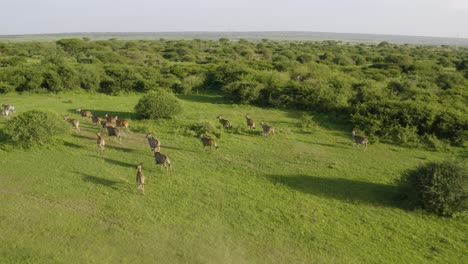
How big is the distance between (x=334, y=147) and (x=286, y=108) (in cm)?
814

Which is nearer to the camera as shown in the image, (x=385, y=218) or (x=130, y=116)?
(x=385, y=218)

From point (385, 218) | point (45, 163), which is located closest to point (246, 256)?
point (385, 218)

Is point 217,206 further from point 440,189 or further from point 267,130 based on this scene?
point 267,130

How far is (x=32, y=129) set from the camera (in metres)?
A: 15.7

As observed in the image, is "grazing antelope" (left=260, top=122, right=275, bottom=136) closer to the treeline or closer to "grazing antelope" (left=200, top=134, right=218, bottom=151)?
"grazing antelope" (left=200, top=134, right=218, bottom=151)

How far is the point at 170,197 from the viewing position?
1211cm

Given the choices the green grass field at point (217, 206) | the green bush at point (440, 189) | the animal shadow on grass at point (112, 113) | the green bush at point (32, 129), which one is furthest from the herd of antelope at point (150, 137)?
the green bush at point (440, 189)

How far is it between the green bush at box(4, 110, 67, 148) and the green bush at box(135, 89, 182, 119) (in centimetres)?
523

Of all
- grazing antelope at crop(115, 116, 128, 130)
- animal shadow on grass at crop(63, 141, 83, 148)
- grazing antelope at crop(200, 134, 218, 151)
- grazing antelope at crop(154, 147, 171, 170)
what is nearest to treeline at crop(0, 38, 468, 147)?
grazing antelope at crop(200, 134, 218, 151)

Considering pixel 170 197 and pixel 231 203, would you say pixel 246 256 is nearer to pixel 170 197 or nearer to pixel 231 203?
pixel 231 203

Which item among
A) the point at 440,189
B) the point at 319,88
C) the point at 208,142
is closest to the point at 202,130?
the point at 208,142

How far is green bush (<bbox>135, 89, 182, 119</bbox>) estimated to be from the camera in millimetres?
20562

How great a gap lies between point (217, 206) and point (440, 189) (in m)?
6.52

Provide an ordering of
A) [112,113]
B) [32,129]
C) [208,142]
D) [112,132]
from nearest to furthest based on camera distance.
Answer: [32,129] < [208,142] < [112,132] < [112,113]
